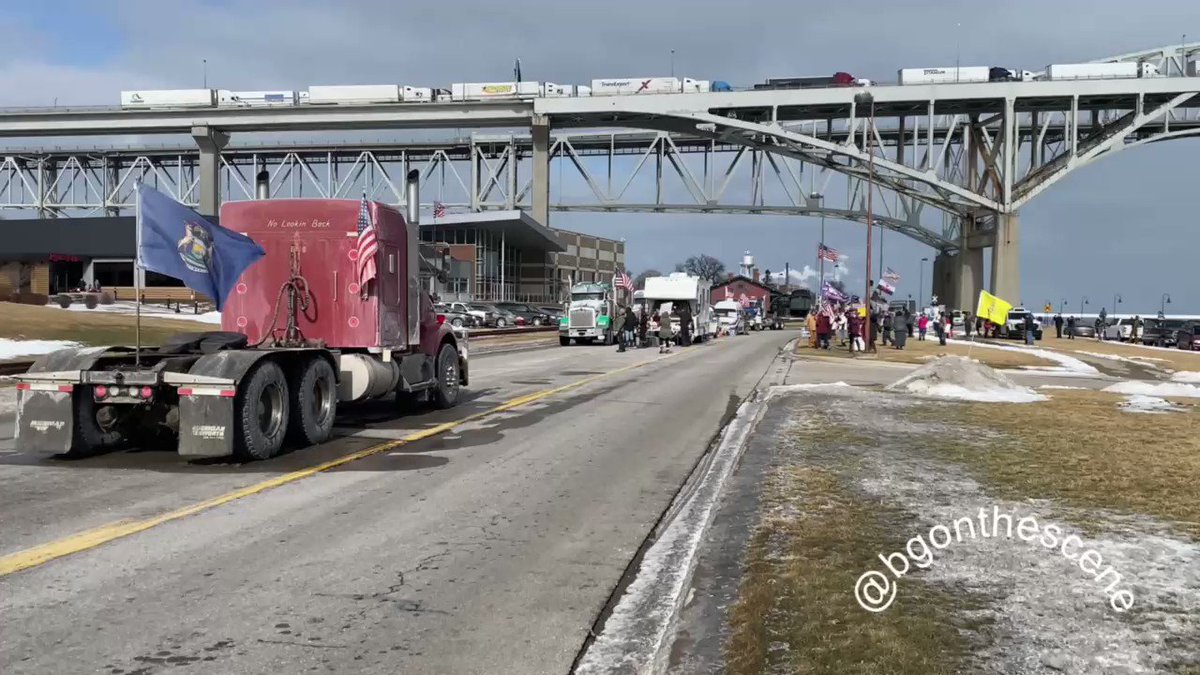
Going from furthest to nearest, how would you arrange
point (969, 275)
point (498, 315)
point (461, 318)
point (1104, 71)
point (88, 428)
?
point (969, 275)
point (1104, 71)
point (498, 315)
point (461, 318)
point (88, 428)

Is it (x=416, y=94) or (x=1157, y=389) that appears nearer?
(x=1157, y=389)

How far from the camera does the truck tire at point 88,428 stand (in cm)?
972

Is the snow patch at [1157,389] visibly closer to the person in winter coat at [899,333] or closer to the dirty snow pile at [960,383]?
the dirty snow pile at [960,383]

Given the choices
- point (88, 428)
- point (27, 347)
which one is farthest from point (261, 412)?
point (27, 347)

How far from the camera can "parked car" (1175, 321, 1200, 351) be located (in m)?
51.9

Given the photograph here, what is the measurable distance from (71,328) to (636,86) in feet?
177

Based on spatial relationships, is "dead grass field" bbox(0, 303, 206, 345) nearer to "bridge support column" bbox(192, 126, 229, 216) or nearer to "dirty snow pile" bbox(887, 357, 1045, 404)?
"dirty snow pile" bbox(887, 357, 1045, 404)

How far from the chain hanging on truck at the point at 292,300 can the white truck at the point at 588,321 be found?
92.3 ft

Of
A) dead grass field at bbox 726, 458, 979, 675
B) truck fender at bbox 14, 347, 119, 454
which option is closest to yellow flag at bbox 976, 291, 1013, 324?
dead grass field at bbox 726, 458, 979, 675

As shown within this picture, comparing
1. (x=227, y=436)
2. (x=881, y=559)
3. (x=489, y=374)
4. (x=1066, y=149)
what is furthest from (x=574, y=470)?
(x=1066, y=149)

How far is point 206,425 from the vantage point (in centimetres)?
932

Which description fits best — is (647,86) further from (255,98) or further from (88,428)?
(88,428)

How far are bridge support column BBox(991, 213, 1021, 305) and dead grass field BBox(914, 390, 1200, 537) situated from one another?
Result: 200 feet

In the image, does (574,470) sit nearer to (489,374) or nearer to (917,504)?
(917,504)
